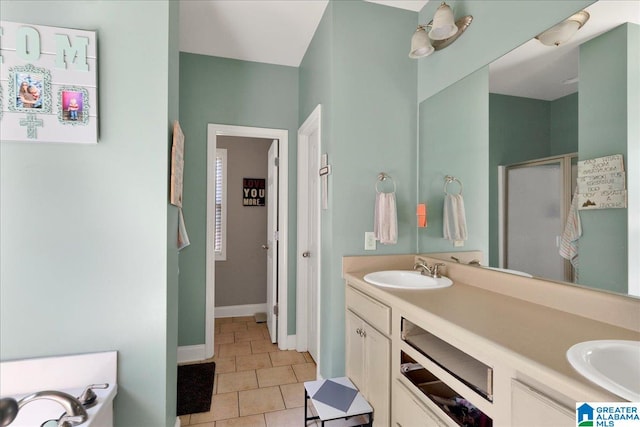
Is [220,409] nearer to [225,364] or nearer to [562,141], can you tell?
[225,364]

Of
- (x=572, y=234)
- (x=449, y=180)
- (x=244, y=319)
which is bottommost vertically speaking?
(x=244, y=319)

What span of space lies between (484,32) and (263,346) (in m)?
3.08

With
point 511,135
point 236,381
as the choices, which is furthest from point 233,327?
point 511,135

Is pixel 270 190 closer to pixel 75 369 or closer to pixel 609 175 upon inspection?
pixel 75 369

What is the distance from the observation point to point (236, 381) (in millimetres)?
2387

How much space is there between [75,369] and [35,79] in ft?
4.25

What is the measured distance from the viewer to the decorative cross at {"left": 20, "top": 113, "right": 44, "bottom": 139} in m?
1.32

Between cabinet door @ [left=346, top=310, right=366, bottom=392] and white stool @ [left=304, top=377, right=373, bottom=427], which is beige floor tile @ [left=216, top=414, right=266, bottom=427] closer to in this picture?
white stool @ [left=304, top=377, right=373, bottom=427]

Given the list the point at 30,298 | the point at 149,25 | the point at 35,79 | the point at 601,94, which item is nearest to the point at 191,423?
the point at 30,298

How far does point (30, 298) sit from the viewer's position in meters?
1.35

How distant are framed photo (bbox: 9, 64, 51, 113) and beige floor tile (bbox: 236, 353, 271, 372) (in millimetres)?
2258

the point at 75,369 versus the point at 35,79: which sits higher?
the point at 35,79
